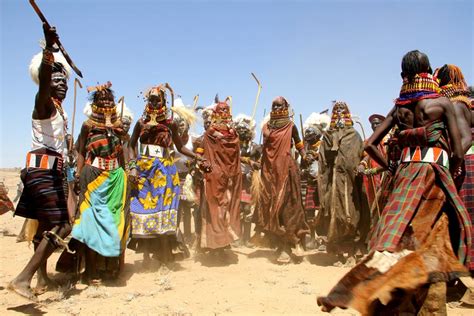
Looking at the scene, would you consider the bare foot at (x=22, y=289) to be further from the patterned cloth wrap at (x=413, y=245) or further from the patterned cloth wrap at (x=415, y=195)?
the patterned cloth wrap at (x=415, y=195)

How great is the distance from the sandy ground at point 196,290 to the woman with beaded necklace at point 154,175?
0.66 m

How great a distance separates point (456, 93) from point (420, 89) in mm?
1347

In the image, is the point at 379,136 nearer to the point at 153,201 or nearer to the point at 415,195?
the point at 415,195

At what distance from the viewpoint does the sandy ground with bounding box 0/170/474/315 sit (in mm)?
4328

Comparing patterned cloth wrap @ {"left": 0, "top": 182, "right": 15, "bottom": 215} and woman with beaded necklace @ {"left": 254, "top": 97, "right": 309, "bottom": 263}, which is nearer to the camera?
patterned cloth wrap @ {"left": 0, "top": 182, "right": 15, "bottom": 215}

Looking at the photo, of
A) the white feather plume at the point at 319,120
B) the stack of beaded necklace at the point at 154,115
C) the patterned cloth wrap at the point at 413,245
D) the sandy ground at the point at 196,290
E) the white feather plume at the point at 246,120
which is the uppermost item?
the white feather plume at the point at 319,120

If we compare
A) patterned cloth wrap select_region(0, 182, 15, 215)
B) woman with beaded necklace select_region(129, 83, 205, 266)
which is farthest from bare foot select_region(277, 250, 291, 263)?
patterned cloth wrap select_region(0, 182, 15, 215)

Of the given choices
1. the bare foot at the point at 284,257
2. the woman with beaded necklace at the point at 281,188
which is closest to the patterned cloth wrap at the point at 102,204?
the woman with beaded necklace at the point at 281,188

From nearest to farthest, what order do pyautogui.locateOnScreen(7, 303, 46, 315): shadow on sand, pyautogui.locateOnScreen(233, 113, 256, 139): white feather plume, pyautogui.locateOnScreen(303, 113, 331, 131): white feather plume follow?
pyautogui.locateOnScreen(7, 303, 46, 315): shadow on sand → pyautogui.locateOnScreen(233, 113, 256, 139): white feather plume → pyautogui.locateOnScreen(303, 113, 331, 131): white feather plume

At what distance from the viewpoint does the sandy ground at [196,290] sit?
170 inches

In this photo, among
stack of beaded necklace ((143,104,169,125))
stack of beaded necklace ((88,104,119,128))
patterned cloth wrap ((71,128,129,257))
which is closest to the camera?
patterned cloth wrap ((71,128,129,257))

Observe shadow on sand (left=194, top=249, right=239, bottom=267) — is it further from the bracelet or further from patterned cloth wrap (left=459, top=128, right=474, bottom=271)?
the bracelet

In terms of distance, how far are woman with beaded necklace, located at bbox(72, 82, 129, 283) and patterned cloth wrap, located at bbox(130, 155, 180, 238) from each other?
1.48 ft

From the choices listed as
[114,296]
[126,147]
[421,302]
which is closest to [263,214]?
[126,147]
